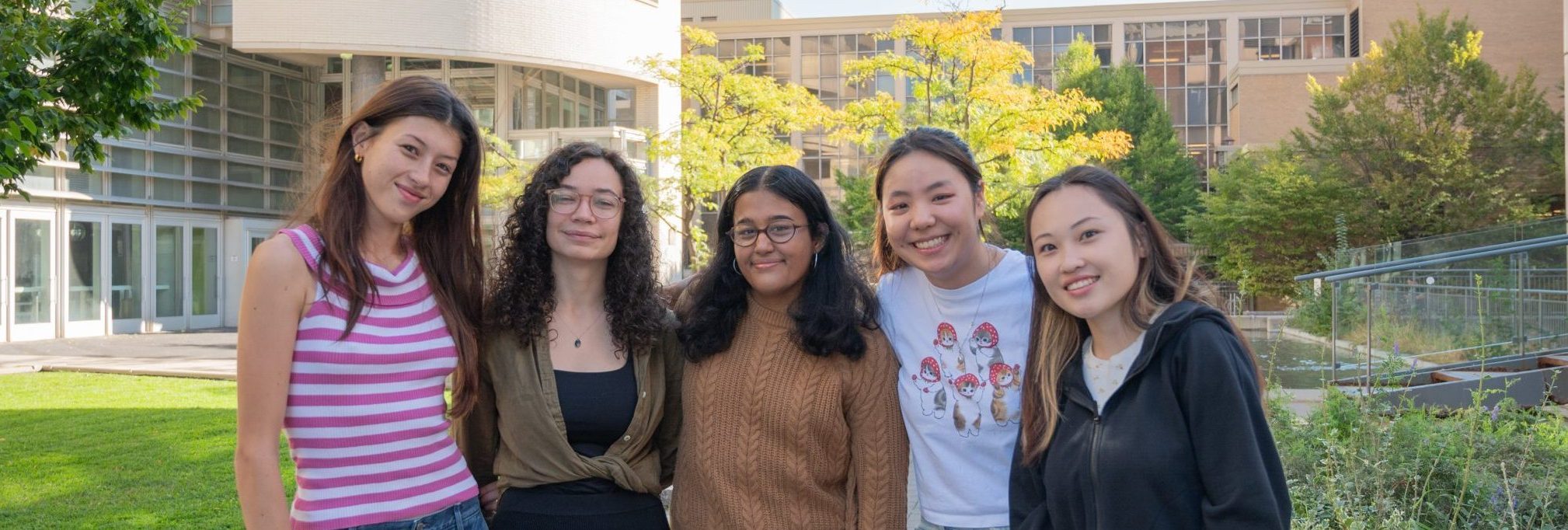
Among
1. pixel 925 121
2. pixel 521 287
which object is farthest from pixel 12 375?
Result: pixel 521 287

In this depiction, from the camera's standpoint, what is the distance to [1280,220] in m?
32.8

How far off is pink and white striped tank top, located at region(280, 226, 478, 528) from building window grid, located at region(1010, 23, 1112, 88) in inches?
1919

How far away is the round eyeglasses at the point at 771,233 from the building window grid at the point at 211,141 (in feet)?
77.8

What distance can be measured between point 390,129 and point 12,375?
15054 millimetres

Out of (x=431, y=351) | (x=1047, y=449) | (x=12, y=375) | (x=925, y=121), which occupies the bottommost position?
(x=12, y=375)

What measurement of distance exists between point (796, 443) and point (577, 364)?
2.08ft

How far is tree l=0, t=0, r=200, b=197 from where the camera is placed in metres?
6.42

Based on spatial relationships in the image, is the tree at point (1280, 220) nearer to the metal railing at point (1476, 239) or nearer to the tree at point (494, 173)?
the metal railing at point (1476, 239)

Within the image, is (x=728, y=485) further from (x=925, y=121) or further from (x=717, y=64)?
(x=717, y=64)

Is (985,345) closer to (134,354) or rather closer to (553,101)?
(134,354)

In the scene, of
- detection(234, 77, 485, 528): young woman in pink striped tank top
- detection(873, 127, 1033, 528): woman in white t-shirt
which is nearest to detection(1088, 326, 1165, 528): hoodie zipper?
detection(873, 127, 1033, 528): woman in white t-shirt

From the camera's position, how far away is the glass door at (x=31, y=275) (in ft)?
70.5

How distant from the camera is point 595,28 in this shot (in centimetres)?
2700

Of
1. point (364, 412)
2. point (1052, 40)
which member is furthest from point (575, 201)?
point (1052, 40)
